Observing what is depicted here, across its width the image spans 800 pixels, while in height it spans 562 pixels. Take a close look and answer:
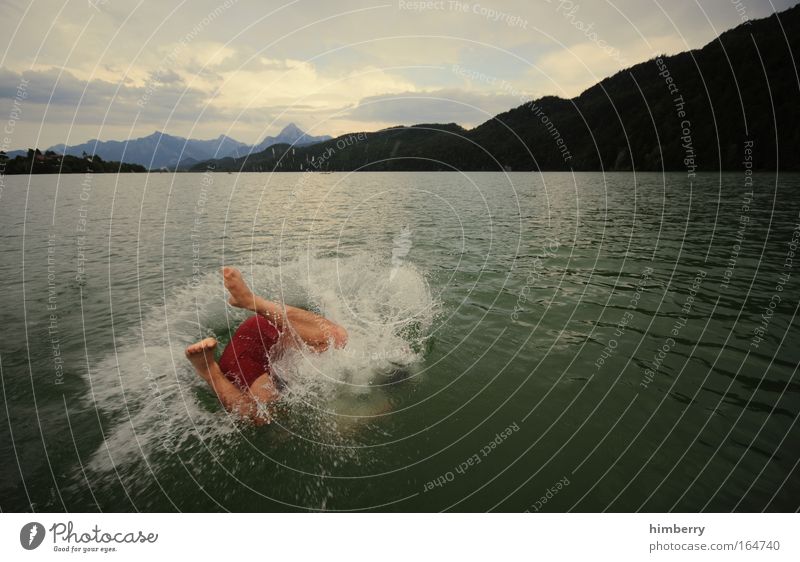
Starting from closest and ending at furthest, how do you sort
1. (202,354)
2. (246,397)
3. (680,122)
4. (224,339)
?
(202,354)
(246,397)
(224,339)
(680,122)

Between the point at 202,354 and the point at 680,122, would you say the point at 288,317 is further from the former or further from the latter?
the point at 680,122

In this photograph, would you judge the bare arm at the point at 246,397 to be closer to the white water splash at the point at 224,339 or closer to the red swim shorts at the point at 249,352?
the red swim shorts at the point at 249,352

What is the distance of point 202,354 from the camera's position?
206 inches

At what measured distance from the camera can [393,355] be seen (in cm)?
790

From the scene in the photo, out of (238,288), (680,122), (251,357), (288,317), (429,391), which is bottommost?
(429,391)

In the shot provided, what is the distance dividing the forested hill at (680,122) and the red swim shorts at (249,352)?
61.8 meters

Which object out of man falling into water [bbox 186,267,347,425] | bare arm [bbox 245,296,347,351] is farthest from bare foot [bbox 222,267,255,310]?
bare arm [bbox 245,296,347,351]

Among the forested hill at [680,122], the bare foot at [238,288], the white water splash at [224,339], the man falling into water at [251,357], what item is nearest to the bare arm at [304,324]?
the man falling into water at [251,357]

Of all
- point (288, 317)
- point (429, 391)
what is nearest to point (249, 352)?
point (288, 317)

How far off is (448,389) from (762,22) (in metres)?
183

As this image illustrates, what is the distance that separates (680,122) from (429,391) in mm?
126679

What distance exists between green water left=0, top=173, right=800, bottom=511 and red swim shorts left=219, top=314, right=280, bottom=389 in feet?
2.18

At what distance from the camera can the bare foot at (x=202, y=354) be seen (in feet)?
→ 17.0

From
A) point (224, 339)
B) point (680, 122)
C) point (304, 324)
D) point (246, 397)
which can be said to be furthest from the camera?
point (680, 122)
